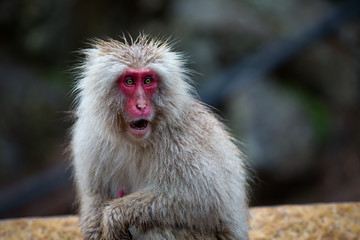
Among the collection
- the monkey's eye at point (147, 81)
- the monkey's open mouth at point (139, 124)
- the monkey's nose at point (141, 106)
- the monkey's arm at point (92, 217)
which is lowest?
the monkey's arm at point (92, 217)

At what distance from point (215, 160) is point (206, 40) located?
8495 millimetres

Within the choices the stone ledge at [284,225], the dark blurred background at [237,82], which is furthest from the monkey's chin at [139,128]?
the dark blurred background at [237,82]

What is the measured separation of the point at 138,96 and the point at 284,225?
11.0 ft

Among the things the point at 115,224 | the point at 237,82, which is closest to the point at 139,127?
the point at 115,224

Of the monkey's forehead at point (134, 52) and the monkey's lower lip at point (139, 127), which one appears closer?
the monkey's lower lip at point (139, 127)

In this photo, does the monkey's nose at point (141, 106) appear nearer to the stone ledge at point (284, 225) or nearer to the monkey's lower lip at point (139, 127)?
the monkey's lower lip at point (139, 127)

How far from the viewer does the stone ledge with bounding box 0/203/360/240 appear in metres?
6.32

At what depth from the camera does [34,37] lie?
14.1m

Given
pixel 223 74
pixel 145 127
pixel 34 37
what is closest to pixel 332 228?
pixel 145 127

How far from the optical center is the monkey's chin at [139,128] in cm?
442

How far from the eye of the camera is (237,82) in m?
11.7

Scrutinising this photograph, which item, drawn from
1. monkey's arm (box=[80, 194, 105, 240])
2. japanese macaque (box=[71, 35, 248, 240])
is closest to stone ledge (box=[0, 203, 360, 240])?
monkey's arm (box=[80, 194, 105, 240])

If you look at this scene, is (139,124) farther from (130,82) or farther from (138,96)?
(130,82)

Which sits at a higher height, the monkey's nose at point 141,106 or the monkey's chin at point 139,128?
the monkey's nose at point 141,106
